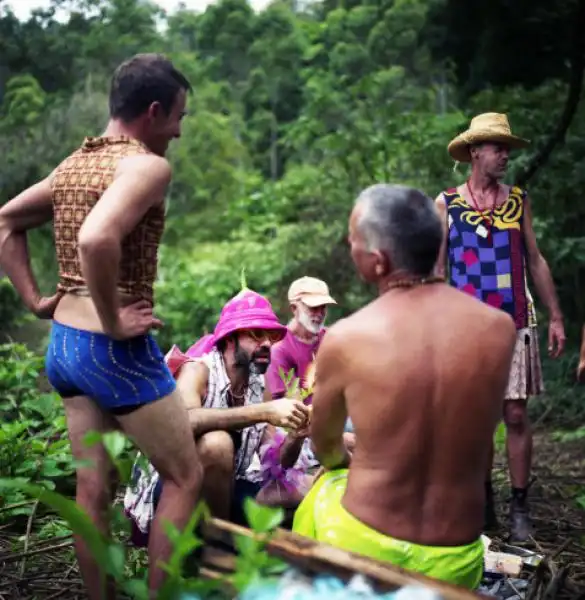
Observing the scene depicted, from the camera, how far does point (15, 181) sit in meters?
15.3

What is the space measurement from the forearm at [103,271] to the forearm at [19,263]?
2.32 ft

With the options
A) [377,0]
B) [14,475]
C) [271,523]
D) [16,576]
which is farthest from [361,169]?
[377,0]

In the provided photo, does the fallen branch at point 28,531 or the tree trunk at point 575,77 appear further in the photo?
the tree trunk at point 575,77

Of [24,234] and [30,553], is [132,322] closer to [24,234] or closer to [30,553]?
[24,234]

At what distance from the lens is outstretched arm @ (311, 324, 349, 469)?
7.89ft

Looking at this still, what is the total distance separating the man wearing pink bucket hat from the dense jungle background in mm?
943

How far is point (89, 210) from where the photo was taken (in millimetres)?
2766

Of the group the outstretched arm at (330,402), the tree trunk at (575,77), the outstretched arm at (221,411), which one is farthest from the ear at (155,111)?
the tree trunk at (575,77)

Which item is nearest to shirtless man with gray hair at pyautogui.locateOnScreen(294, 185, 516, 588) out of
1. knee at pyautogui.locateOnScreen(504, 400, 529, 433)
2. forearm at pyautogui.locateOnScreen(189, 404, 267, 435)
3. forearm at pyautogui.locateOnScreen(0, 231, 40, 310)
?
forearm at pyautogui.locateOnScreen(189, 404, 267, 435)

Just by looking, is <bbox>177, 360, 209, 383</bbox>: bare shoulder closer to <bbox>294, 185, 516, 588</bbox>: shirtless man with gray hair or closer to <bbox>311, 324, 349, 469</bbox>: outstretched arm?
<bbox>311, 324, 349, 469</bbox>: outstretched arm

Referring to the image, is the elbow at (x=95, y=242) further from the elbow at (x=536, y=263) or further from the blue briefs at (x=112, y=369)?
the elbow at (x=536, y=263)

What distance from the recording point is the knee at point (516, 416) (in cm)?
441

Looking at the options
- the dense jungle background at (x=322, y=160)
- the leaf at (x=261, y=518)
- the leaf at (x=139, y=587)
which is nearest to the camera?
the leaf at (x=261, y=518)

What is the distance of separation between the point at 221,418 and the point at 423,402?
114 centimetres
